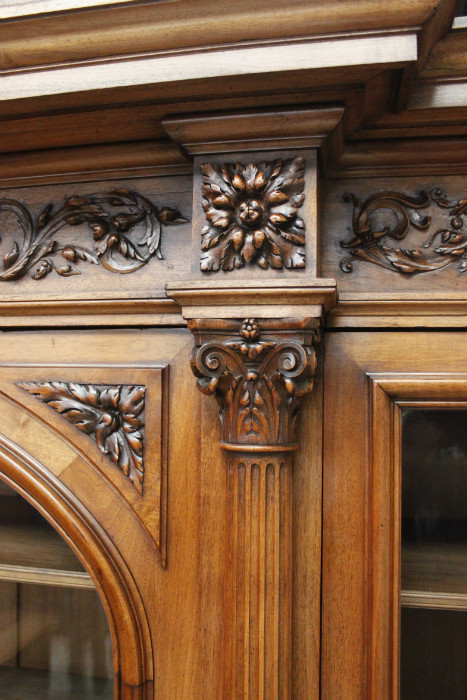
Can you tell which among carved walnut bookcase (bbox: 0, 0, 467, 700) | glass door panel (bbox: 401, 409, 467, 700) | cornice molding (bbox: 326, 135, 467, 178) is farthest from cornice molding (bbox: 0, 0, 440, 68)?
glass door panel (bbox: 401, 409, 467, 700)

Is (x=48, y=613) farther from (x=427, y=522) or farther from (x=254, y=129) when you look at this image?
(x=254, y=129)

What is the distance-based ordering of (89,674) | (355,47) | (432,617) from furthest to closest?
(89,674) → (432,617) → (355,47)

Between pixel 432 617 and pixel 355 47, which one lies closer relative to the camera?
pixel 355 47

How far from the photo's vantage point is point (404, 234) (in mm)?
531

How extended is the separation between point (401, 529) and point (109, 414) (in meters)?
0.31

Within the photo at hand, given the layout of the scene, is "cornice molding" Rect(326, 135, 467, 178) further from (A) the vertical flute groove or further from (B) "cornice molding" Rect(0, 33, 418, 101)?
(A) the vertical flute groove

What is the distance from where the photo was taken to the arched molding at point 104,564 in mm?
554

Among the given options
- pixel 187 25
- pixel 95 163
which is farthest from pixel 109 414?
pixel 187 25

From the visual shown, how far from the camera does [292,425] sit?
1.69 feet

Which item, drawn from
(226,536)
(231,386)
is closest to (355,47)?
(231,386)

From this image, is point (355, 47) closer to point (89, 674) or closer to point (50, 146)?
point (50, 146)

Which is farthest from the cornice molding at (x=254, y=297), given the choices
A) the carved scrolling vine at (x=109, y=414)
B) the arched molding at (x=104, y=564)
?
the arched molding at (x=104, y=564)

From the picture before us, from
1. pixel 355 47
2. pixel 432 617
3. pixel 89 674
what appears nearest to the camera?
pixel 355 47

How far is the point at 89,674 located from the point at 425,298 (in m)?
0.55
